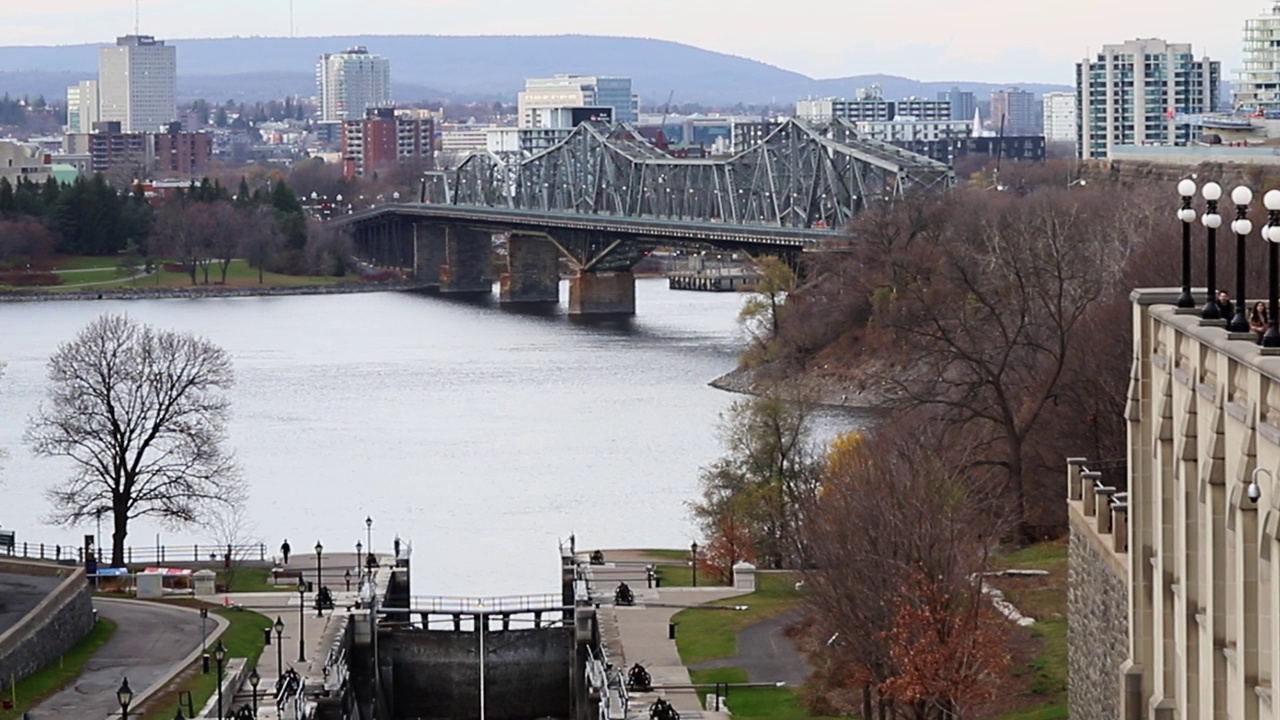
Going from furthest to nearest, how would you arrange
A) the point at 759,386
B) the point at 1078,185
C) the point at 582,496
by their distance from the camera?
the point at 1078,185 < the point at 759,386 < the point at 582,496

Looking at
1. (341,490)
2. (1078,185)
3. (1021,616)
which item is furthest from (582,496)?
(1078,185)

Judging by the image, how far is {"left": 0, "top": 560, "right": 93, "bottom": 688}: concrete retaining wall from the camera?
32.8 m

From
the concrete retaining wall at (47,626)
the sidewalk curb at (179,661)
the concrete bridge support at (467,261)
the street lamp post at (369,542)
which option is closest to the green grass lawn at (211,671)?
the sidewalk curb at (179,661)

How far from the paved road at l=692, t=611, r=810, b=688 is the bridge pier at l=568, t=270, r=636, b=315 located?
266 feet

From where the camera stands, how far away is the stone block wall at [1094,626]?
24438 millimetres

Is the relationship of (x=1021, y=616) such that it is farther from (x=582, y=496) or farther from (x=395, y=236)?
(x=395, y=236)

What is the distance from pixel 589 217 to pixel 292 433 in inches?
2441

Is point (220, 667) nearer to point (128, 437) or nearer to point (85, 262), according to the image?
point (128, 437)

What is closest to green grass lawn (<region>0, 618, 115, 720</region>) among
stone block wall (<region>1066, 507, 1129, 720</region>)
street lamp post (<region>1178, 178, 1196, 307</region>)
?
stone block wall (<region>1066, 507, 1129, 720</region>)

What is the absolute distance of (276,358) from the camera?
9181cm

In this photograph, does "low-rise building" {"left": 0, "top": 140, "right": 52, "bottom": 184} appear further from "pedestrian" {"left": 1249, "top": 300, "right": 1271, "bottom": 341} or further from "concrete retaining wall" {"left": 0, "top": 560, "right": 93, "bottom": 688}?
"pedestrian" {"left": 1249, "top": 300, "right": 1271, "bottom": 341}

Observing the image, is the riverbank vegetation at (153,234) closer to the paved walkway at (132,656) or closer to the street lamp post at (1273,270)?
the paved walkway at (132,656)

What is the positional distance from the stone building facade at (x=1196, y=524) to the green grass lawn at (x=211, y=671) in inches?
435

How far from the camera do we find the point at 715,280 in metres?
148
